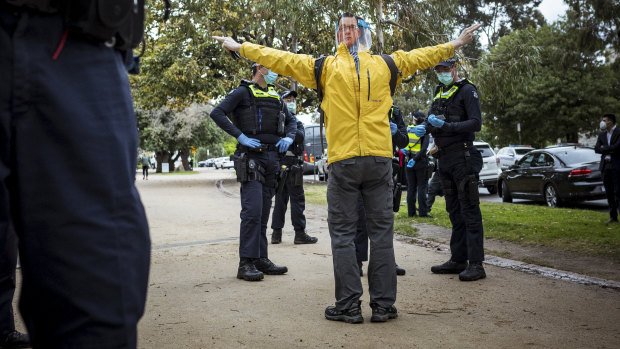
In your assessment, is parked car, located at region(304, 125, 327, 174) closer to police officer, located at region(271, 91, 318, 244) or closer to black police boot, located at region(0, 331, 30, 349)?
police officer, located at region(271, 91, 318, 244)

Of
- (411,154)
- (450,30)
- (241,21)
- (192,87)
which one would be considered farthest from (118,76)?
(192,87)

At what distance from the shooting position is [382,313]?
3980mm

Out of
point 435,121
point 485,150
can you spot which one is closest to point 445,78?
point 435,121

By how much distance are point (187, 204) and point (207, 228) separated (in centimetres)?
566

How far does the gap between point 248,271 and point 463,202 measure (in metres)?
2.21

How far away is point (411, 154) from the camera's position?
11.2 metres

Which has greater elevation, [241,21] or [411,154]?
[241,21]

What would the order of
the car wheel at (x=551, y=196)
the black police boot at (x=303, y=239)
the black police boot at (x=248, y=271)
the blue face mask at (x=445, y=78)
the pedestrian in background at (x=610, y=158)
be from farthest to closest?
the car wheel at (x=551, y=196)
the pedestrian in background at (x=610, y=158)
the black police boot at (x=303, y=239)
the blue face mask at (x=445, y=78)
the black police boot at (x=248, y=271)

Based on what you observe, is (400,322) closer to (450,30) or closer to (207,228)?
(207,228)

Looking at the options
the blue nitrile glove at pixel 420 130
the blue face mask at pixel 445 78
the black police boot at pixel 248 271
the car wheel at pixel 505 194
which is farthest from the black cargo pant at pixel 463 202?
the car wheel at pixel 505 194

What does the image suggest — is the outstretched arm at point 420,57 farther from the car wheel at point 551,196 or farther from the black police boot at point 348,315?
the car wheel at point 551,196

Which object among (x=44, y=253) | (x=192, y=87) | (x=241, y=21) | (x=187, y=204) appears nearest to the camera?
(x=44, y=253)

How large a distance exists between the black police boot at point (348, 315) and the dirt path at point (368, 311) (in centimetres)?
7

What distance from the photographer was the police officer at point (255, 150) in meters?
5.59
